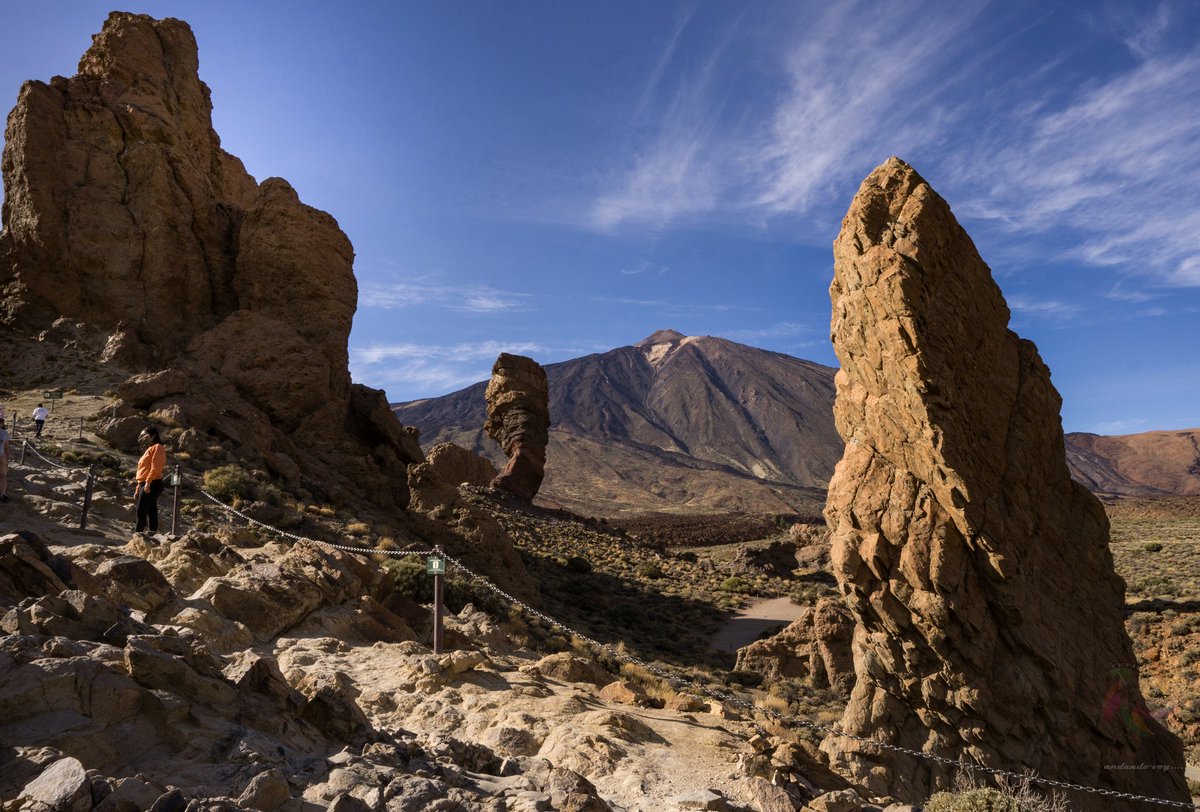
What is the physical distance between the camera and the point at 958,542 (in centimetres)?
1013

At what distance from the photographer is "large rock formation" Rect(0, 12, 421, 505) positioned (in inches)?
782

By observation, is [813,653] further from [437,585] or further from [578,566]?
[578,566]

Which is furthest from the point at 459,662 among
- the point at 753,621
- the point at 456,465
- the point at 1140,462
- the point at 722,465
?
the point at 1140,462

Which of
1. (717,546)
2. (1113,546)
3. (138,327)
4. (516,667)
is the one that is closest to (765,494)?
→ (717,546)

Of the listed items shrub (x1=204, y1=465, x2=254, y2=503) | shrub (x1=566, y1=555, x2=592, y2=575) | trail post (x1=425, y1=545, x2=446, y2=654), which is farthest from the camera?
shrub (x1=566, y1=555, x2=592, y2=575)

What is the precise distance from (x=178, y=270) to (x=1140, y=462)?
706 feet

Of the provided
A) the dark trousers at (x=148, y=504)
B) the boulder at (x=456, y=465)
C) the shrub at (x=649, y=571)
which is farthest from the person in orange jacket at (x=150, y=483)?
the boulder at (x=456, y=465)

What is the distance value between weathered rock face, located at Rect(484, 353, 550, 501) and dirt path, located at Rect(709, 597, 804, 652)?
21.5 m

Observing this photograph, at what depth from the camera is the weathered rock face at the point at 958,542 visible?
32.6 feet

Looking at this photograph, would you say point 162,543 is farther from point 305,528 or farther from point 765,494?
point 765,494

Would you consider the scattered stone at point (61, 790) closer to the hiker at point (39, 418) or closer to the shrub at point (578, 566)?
the hiker at point (39, 418)

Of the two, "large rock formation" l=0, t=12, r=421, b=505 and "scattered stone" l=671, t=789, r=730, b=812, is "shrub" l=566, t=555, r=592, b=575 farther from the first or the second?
"scattered stone" l=671, t=789, r=730, b=812

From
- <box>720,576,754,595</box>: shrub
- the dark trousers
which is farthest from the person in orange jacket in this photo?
<box>720,576,754,595</box>: shrub

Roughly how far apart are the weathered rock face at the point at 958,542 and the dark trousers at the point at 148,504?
10.5 m
